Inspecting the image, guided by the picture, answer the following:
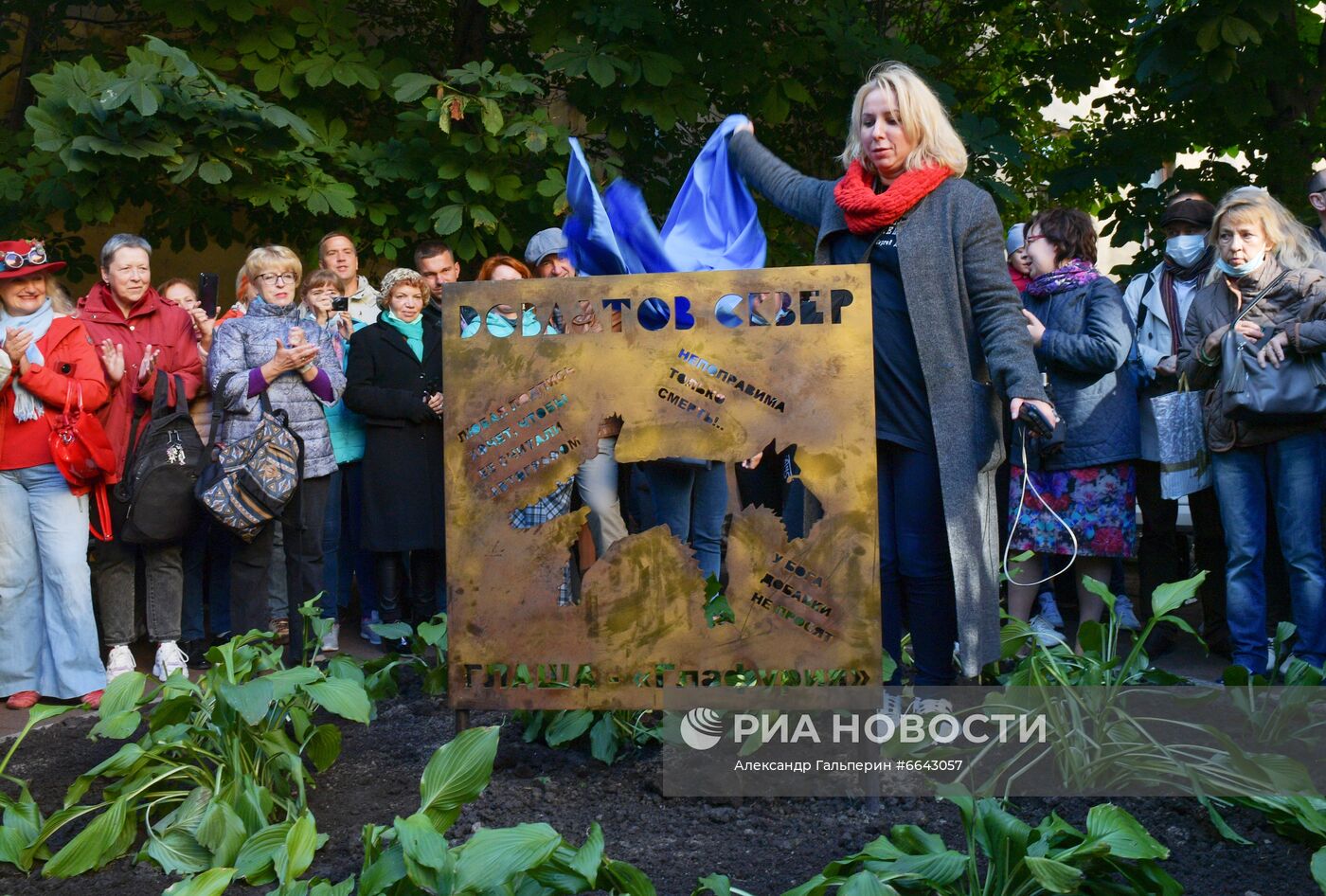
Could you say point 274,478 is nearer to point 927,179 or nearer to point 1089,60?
point 927,179

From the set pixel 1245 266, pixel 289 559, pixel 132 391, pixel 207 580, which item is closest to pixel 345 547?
pixel 207 580

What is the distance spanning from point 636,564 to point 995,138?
182 inches

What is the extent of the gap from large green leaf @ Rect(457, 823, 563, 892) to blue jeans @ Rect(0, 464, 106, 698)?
10.8 feet

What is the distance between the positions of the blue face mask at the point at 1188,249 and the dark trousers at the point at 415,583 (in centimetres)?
356

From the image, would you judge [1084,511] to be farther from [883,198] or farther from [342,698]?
[342,698]

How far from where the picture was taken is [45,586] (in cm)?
541

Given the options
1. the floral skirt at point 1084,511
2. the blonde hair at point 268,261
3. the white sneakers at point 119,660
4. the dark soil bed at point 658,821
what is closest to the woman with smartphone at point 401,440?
the blonde hair at point 268,261

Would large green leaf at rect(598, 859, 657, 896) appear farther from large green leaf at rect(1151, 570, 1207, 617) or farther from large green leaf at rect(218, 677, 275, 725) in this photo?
large green leaf at rect(1151, 570, 1207, 617)

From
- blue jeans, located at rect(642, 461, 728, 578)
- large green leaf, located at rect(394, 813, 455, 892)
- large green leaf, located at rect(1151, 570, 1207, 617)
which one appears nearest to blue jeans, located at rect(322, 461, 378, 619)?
blue jeans, located at rect(642, 461, 728, 578)

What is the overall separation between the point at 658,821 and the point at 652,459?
2.95ft

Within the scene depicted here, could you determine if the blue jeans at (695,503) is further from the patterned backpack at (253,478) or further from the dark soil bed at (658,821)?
the patterned backpack at (253,478)

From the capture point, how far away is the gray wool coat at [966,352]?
Answer: 3607 mm

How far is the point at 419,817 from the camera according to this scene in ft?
9.20

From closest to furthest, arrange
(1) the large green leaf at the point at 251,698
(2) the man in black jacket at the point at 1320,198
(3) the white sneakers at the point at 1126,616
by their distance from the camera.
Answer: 1. (1) the large green leaf at the point at 251,698
2. (2) the man in black jacket at the point at 1320,198
3. (3) the white sneakers at the point at 1126,616
